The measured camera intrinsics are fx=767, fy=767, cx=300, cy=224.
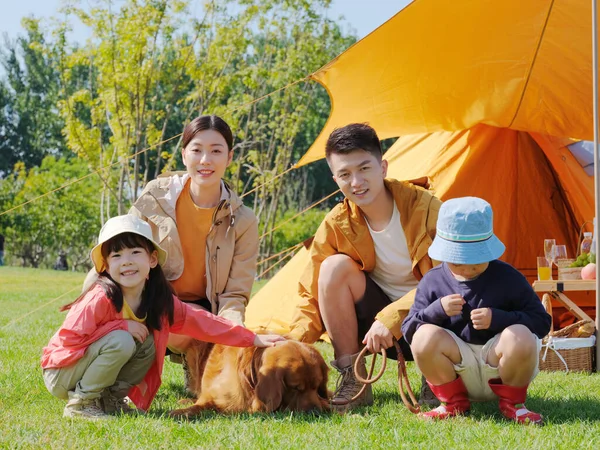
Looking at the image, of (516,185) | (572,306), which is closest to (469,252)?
(572,306)

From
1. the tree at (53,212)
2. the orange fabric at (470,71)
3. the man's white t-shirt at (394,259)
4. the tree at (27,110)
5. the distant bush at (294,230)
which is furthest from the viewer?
the tree at (27,110)

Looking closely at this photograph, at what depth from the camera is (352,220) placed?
10.4 ft

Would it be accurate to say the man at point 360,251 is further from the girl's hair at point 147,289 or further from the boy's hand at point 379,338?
the girl's hair at point 147,289

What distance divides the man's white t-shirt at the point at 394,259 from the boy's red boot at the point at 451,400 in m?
0.60

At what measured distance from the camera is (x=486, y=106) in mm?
4617

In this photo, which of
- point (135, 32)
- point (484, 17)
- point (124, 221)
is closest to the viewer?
point (124, 221)

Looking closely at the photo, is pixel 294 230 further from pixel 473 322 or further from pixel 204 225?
pixel 473 322

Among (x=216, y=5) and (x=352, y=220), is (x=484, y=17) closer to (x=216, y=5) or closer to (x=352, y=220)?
(x=352, y=220)

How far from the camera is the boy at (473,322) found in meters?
2.51

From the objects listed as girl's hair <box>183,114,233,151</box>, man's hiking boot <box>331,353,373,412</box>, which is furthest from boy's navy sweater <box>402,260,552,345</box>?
girl's hair <box>183,114,233,151</box>

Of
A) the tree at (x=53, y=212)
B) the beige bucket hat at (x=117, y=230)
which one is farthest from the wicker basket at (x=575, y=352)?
the tree at (x=53, y=212)

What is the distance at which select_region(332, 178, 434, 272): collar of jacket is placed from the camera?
308 centimetres

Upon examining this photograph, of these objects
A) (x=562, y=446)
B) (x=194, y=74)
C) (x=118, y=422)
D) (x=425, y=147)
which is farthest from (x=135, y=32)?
(x=562, y=446)

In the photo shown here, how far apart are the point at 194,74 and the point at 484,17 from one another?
825cm
